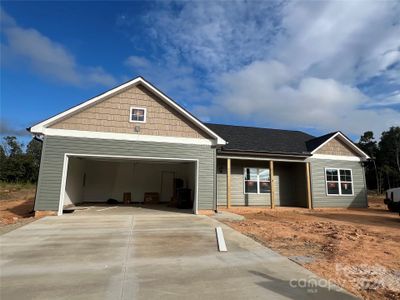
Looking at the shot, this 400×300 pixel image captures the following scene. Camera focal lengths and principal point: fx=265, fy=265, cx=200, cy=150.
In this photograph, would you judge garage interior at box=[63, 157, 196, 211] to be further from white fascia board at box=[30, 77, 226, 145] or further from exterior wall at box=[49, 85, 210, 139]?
white fascia board at box=[30, 77, 226, 145]

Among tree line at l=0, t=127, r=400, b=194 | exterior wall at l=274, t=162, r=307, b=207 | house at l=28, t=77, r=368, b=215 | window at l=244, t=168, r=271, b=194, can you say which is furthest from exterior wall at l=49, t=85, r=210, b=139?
tree line at l=0, t=127, r=400, b=194

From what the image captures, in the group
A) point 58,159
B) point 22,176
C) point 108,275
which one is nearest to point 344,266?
point 108,275

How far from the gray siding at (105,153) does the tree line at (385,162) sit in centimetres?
3719

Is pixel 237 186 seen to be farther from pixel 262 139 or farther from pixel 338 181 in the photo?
pixel 338 181

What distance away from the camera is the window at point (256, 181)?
615 inches

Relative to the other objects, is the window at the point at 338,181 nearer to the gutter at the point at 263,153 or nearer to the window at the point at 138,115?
Result: the gutter at the point at 263,153

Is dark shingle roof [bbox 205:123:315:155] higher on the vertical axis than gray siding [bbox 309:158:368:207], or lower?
higher

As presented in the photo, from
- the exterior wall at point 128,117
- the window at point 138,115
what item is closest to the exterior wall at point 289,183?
the exterior wall at point 128,117

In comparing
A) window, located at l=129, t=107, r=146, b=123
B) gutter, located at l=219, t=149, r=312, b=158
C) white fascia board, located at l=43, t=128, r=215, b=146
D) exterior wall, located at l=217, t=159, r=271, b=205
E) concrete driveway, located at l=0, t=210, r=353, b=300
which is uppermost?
window, located at l=129, t=107, r=146, b=123

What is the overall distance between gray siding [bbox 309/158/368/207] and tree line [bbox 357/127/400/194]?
2751 cm

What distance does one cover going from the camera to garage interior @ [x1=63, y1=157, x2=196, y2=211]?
16.2 meters

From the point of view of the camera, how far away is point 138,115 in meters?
11.6

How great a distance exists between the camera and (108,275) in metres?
4.38

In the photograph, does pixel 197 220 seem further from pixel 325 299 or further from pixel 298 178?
pixel 298 178
